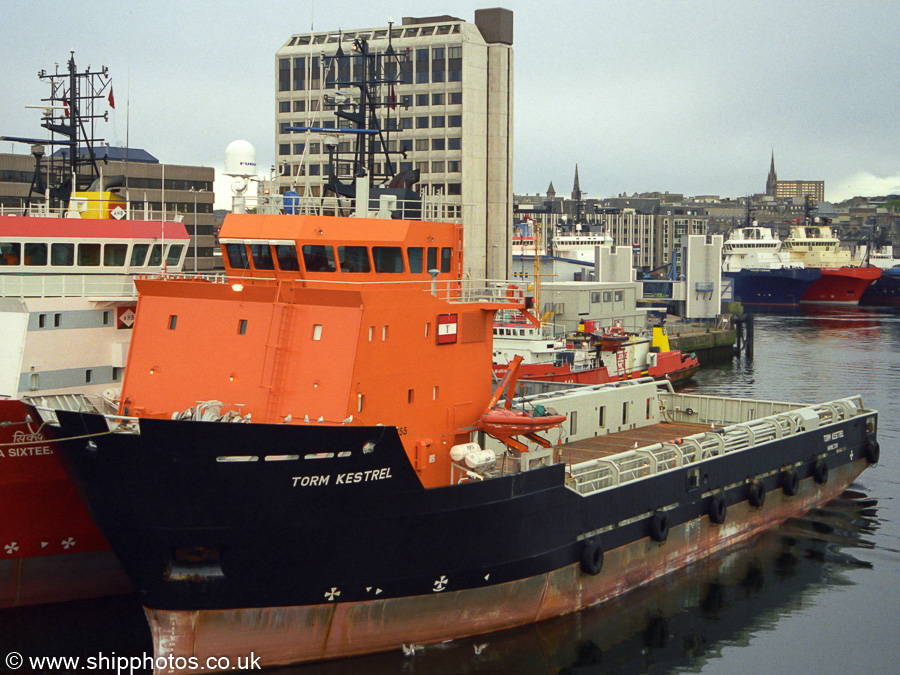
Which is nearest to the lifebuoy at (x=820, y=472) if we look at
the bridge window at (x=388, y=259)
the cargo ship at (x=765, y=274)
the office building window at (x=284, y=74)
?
the bridge window at (x=388, y=259)

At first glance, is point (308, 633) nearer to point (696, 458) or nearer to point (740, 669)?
point (740, 669)

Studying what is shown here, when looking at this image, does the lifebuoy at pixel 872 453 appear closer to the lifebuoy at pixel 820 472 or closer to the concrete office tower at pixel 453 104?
the lifebuoy at pixel 820 472

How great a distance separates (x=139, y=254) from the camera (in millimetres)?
22984

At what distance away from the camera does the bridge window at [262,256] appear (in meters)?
18.5

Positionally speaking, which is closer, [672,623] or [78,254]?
[672,623]

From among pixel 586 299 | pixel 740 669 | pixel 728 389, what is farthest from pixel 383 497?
pixel 586 299

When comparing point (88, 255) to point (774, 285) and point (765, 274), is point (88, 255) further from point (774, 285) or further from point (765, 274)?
point (774, 285)

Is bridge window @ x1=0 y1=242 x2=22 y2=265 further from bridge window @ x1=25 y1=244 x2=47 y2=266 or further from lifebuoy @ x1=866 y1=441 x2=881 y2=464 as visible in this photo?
lifebuoy @ x1=866 y1=441 x2=881 y2=464

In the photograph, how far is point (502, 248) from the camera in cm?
7256

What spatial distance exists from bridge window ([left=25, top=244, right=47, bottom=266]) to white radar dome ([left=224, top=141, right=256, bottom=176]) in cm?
470

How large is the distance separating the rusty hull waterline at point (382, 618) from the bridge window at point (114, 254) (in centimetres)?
878

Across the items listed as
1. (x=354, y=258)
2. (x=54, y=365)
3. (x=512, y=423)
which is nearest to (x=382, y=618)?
(x=512, y=423)

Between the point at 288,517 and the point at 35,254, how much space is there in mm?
9534

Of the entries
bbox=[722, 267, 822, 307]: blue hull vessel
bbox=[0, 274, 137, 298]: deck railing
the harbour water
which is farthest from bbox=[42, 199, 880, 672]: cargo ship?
bbox=[722, 267, 822, 307]: blue hull vessel
